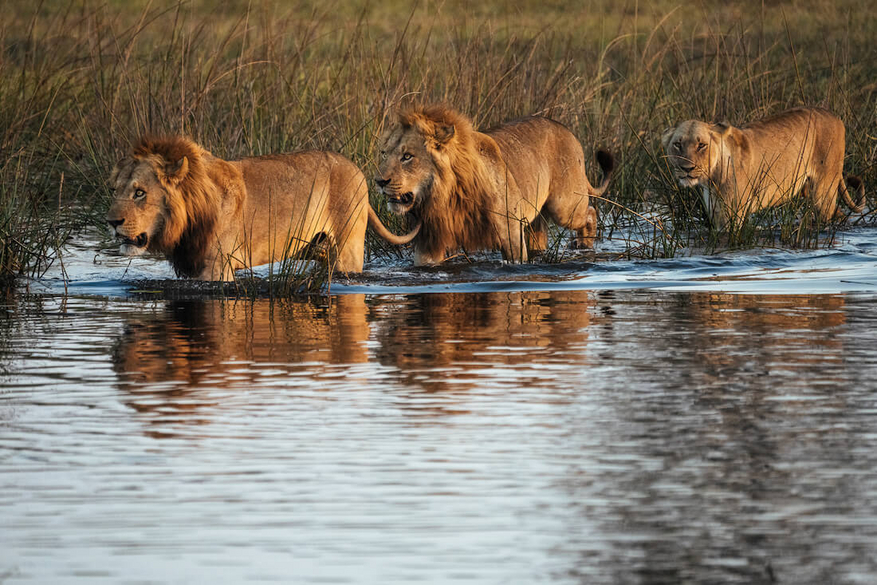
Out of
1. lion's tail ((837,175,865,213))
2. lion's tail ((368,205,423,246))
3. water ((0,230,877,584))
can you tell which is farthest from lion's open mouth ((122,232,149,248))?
lion's tail ((837,175,865,213))

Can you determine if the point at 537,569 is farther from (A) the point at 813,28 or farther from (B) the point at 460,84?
(A) the point at 813,28

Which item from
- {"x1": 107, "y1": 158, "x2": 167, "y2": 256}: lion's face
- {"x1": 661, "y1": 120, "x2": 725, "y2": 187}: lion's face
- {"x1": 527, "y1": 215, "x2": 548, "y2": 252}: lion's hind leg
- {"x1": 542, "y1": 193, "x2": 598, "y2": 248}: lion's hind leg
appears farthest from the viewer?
{"x1": 661, "y1": 120, "x2": 725, "y2": 187}: lion's face

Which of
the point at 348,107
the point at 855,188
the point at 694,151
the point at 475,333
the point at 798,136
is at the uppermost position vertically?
the point at 348,107

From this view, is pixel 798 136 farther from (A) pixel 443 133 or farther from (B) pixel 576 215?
(A) pixel 443 133

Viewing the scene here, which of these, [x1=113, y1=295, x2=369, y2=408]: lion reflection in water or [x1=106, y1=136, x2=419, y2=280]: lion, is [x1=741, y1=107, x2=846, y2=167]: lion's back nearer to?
[x1=106, y1=136, x2=419, y2=280]: lion

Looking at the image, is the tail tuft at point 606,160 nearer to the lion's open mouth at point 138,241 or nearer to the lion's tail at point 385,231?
the lion's tail at point 385,231

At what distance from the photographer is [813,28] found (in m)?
29.8

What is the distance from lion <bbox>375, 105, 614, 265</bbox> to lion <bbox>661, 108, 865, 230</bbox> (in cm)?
130

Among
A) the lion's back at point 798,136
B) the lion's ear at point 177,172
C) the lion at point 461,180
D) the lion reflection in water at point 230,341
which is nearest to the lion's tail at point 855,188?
the lion's back at point 798,136

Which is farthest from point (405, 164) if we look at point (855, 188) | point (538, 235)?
point (855, 188)

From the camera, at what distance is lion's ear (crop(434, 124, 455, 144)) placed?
973 cm

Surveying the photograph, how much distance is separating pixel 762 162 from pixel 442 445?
742cm

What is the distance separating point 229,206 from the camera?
328 inches

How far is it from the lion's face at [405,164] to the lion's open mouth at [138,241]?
6.51ft
